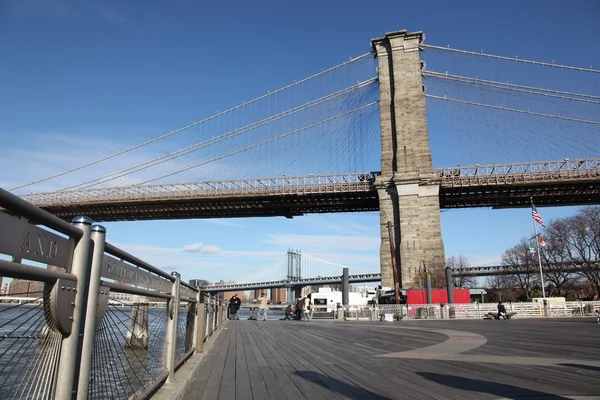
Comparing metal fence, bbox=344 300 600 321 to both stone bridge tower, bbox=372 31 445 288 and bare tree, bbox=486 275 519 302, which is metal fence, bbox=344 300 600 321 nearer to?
stone bridge tower, bbox=372 31 445 288

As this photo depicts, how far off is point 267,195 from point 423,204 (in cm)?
1723

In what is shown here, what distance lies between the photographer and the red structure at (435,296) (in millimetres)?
29797

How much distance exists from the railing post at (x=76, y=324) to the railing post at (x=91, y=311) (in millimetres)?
37

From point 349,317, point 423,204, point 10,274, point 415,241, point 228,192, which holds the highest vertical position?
point 228,192

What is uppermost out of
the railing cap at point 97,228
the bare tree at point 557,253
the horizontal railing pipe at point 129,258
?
the bare tree at point 557,253

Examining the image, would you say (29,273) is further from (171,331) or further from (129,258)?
(171,331)

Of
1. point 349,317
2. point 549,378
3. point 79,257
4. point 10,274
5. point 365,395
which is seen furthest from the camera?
point 349,317

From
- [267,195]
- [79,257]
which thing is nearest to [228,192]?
[267,195]

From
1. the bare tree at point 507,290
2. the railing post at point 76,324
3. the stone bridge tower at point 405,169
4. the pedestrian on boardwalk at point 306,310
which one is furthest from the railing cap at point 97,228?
the bare tree at point 507,290

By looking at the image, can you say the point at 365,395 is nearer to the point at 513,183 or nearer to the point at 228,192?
the point at 513,183

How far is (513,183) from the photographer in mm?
38406

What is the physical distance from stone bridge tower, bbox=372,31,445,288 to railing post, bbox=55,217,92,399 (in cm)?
3648

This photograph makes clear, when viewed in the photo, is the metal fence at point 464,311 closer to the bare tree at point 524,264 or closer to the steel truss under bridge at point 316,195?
the steel truss under bridge at point 316,195

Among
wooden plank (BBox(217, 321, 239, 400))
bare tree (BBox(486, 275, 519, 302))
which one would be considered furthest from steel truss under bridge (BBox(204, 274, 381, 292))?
wooden plank (BBox(217, 321, 239, 400))
